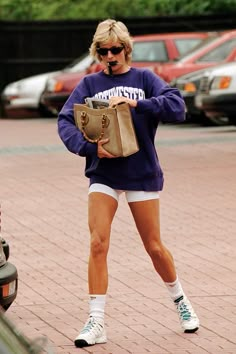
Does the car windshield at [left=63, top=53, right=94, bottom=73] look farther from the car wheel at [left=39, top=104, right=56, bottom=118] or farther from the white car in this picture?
the car wheel at [left=39, top=104, right=56, bottom=118]

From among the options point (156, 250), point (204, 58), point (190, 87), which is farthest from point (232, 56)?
point (156, 250)

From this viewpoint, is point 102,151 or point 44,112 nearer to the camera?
point 102,151

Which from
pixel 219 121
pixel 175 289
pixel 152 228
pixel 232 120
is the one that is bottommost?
pixel 219 121

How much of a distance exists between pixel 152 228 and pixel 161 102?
0.67 meters

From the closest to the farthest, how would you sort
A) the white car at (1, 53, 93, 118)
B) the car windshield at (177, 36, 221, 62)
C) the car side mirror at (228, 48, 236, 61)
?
1. the car side mirror at (228, 48, 236, 61)
2. the car windshield at (177, 36, 221, 62)
3. the white car at (1, 53, 93, 118)

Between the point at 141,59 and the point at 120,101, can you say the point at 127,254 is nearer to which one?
the point at 120,101

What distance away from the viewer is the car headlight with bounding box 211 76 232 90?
2164 cm

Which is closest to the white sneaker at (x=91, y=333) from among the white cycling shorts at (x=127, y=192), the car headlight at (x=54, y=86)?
the white cycling shorts at (x=127, y=192)

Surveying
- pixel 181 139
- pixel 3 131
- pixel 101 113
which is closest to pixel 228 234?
pixel 101 113

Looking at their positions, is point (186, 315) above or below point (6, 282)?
below

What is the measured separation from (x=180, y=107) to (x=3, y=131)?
17.5m

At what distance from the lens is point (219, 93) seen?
2167 centimetres

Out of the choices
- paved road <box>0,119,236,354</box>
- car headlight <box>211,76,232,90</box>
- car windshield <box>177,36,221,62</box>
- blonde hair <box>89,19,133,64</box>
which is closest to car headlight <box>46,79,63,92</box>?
car windshield <box>177,36,221,62</box>

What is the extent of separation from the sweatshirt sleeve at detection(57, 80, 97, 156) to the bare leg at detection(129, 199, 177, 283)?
15.6 inches
